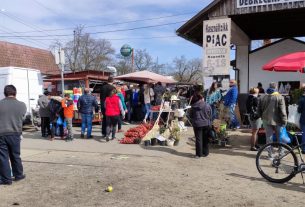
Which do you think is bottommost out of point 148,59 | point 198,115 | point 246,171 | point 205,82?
point 246,171

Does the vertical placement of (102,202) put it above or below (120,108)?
below

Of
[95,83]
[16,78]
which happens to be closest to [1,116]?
[16,78]

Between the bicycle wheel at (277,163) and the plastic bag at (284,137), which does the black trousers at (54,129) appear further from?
the bicycle wheel at (277,163)

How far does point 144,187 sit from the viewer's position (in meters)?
6.67

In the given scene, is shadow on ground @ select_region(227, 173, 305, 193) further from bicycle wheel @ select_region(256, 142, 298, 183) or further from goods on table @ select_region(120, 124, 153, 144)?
goods on table @ select_region(120, 124, 153, 144)

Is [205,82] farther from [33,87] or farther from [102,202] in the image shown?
[102,202]

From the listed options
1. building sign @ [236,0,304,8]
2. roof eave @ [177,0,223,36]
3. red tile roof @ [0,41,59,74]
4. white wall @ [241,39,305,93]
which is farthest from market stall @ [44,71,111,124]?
red tile roof @ [0,41,59,74]

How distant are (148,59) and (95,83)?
5012 cm

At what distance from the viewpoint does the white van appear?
50.3ft

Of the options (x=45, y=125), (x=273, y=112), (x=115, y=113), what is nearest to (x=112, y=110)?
(x=115, y=113)

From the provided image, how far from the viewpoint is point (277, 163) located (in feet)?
23.7

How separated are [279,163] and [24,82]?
11739 mm

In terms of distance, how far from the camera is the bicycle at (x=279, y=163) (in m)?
7.00

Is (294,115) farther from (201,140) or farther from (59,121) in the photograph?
(59,121)
